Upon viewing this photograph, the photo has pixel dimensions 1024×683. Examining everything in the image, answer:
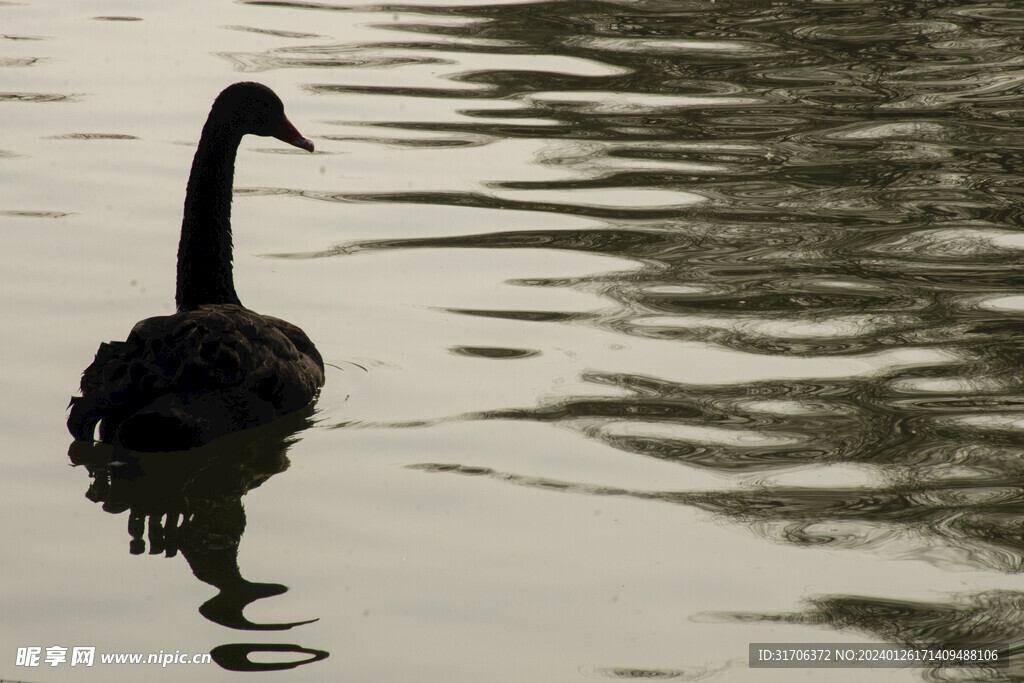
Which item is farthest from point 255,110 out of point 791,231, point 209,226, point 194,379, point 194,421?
point 791,231

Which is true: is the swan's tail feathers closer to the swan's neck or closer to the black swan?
the black swan

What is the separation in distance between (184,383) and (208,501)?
0.47 metres

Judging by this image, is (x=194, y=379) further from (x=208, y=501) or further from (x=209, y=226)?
(x=209, y=226)

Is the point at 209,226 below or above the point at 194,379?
above

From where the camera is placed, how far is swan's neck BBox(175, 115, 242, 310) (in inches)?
249

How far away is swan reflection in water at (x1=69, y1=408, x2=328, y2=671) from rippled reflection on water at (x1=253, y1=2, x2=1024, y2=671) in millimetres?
691

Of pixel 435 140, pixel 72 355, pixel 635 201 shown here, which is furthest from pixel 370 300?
pixel 435 140

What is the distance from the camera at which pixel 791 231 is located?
26.1 ft

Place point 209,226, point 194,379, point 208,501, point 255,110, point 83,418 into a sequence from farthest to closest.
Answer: point 255,110
point 209,226
point 194,379
point 83,418
point 208,501

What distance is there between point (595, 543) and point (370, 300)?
2.65 meters

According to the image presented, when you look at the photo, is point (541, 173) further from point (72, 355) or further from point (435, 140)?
point (72, 355)

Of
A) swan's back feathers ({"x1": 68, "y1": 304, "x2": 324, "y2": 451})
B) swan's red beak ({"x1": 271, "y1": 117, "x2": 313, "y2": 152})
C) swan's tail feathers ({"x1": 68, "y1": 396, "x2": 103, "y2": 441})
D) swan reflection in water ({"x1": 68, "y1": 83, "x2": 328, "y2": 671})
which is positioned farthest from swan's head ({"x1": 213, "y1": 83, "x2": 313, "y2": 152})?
swan's tail feathers ({"x1": 68, "y1": 396, "x2": 103, "y2": 441})

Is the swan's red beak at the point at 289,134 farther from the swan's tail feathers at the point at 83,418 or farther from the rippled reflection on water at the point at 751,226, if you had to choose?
the swan's tail feathers at the point at 83,418

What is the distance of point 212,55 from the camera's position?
1173 centimetres
